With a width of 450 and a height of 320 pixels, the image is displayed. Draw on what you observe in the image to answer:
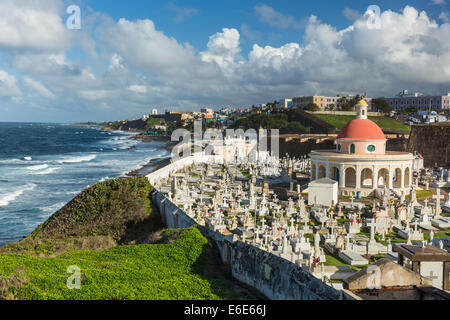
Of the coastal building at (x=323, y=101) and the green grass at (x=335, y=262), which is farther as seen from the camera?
the coastal building at (x=323, y=101)

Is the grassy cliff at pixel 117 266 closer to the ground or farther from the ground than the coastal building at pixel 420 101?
closer to the ground

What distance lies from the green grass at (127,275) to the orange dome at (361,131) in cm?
1827

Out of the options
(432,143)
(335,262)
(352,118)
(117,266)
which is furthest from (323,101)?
(117,266)

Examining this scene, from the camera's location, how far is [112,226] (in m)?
23.4

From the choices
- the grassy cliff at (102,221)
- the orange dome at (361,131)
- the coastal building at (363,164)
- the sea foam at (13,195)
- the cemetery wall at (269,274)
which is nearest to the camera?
the cemetery wall at (269,274)

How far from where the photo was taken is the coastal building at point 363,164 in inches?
1115

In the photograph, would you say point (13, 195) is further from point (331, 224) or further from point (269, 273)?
point (269, 273)

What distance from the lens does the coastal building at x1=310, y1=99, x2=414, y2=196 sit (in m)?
28.3

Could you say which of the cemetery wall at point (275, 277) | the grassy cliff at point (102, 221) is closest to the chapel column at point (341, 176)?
the grassy cliff at point (102, 221)

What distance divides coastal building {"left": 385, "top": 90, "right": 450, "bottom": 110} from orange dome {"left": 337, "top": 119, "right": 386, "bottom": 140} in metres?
100

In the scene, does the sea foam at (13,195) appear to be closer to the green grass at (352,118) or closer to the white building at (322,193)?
the white building at (322,193)

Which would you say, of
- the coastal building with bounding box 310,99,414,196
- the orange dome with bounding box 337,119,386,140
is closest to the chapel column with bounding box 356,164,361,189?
the coastal building with bounding box 310,99,414,196

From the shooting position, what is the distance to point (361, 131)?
2966 cm
